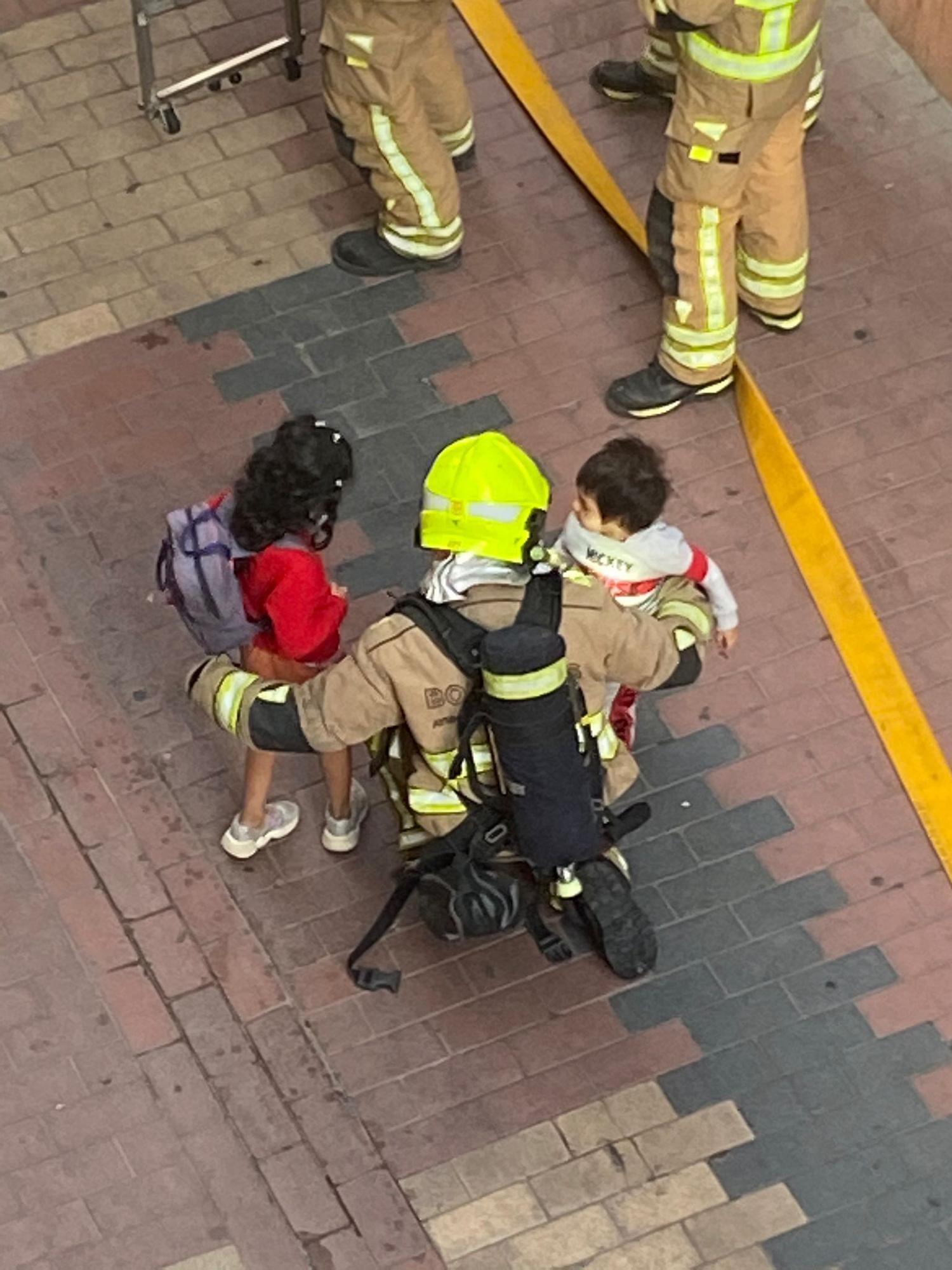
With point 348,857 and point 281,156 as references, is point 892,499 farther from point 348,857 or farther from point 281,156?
point 281,156

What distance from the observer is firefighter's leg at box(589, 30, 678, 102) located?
830 cm

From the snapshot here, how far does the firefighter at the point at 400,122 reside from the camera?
7.37 metres

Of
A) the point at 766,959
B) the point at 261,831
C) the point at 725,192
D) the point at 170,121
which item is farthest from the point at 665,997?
the point at 170,121

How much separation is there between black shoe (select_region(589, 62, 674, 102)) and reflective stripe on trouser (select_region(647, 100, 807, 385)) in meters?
1.07

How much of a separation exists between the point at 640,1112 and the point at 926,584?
2.09m

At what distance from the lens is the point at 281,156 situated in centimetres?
831

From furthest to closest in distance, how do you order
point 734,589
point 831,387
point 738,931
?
1. point 831,387
2. point 734,589
3. point 738,931

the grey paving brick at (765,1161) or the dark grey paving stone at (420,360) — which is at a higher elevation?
the dark grey paving stone at (420,360)

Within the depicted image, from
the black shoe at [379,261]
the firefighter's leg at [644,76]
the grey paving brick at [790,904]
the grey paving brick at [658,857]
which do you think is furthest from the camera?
the firefighter's leg at [644,76]

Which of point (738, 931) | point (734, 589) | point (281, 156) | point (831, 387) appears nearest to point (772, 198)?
point (831, 387)

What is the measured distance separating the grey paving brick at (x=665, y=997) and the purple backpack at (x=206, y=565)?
5.22 feet

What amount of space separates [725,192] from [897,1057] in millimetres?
2852

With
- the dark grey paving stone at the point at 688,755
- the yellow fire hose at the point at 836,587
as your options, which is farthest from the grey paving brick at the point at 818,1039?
the dark grey paving stone at the point at 688,755

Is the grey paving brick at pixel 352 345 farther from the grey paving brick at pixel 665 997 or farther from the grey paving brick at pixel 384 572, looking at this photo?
the grey paving brick at pixel 665 997
